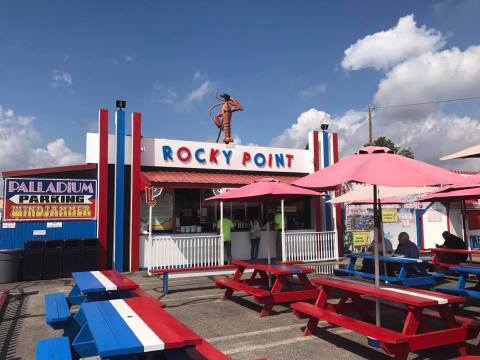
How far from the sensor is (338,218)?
15273 millimetres

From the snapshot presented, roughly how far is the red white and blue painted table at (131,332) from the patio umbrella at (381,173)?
2.35m

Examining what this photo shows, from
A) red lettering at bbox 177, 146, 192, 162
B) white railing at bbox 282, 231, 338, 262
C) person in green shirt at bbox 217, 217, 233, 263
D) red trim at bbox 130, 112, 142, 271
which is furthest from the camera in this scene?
white railing at bbox 282, 231, 338, 262

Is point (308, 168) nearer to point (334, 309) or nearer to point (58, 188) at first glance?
point (58, 188)

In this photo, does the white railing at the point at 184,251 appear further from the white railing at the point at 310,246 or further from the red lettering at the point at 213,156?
the red lettering at the point at 213,156

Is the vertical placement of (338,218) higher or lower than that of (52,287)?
higher

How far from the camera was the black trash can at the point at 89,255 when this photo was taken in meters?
11.0

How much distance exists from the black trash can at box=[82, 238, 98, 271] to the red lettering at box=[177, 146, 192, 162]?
3807 millimetres

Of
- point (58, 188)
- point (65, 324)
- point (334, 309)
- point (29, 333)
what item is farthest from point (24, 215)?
point (334, 309)

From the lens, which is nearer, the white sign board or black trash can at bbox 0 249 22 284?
black trash can at bbox 0 249 22 284

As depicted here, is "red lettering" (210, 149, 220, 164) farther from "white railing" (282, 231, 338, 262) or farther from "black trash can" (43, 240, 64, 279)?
"black trash can" (43, 240, 64, 279)

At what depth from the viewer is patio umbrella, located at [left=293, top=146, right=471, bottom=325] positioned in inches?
169

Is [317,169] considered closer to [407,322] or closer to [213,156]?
[213,156]

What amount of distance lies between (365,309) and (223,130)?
382 inches

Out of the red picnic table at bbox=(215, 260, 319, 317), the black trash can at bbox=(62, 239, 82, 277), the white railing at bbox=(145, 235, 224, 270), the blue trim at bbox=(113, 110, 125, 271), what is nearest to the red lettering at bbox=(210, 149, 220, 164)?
the white railing at bbox=(145, 235, 224, 270)
